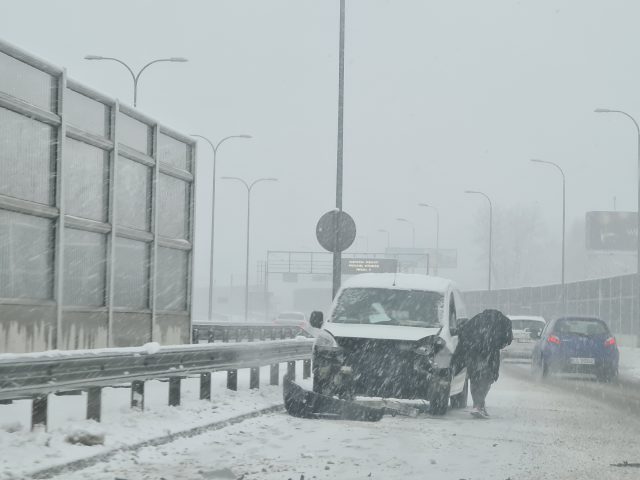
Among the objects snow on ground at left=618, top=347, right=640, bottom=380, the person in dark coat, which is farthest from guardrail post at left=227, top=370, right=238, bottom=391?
snow on ground at left=618, top=347, right=640, bottom=380

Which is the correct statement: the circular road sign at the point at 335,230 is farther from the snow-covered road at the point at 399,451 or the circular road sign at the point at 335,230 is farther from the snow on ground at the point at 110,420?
the snow-covered road at the point at 399,451

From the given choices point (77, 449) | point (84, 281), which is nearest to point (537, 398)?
point (84, 281)

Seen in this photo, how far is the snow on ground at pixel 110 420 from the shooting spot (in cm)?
931

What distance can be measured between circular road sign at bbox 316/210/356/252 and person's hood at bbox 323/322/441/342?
6514 millimetres

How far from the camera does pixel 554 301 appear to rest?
6191 cm

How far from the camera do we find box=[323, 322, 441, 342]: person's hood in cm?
1465

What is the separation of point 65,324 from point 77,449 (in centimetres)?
601

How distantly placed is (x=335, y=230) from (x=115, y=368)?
34.3 feet

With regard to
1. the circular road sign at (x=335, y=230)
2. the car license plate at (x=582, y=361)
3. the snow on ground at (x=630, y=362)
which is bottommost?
the snow on ground at (x=630, y=362)

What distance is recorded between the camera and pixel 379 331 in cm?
Result: 1492

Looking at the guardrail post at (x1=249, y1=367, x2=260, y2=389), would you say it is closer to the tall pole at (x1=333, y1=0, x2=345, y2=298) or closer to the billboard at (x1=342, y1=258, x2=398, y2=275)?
the tall pole at (x1=333, y1=0, x2=345, y2=298)

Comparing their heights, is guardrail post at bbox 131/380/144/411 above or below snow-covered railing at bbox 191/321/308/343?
above

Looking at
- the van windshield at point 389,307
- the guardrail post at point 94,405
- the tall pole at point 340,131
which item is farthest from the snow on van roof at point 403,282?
the tall pole at point 340,131

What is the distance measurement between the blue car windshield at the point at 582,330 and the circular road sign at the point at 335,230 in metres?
6.65
